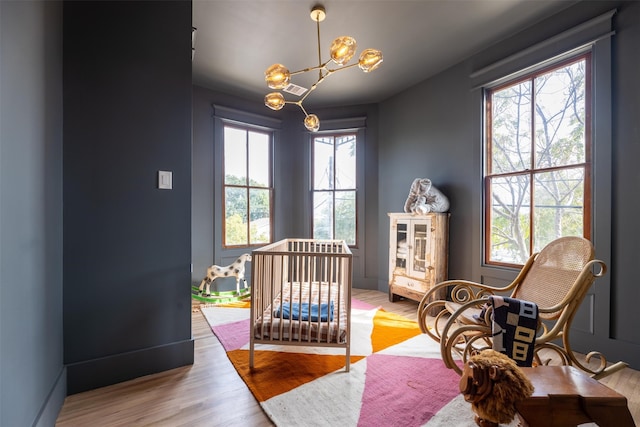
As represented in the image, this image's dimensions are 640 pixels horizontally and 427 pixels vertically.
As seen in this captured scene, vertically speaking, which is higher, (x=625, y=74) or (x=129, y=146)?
(x=625, y=74)

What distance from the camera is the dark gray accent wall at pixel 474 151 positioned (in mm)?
2018

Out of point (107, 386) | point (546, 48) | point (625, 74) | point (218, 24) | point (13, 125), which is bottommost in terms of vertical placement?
point (107, 386)

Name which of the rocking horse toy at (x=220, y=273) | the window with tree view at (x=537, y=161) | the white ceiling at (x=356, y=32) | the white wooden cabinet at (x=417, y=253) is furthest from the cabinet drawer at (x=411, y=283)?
the white ceiling at (x=356, y=32)

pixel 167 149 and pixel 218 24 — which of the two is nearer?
pixel 167 149

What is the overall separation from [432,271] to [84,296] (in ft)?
9.47

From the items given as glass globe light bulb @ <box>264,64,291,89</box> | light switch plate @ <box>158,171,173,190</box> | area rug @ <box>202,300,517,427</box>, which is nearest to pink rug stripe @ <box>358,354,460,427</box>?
area rug @ <box>202,300,517,427</box>

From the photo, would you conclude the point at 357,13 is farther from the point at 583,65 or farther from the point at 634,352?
the point at 634,352

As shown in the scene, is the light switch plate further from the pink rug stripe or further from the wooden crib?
the pink rug stripe

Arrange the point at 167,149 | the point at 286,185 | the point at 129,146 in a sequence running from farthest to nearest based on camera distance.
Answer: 1. the point at 286,185
2. the point at 167,149
3. the point at 129,146

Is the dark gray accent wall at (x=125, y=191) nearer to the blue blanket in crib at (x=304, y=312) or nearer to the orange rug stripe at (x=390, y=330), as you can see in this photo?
the blue blanket in crib at (x=304, y=312)

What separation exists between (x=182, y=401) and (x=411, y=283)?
245 centimetres

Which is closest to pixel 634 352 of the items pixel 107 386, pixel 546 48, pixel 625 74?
pixel 625 74

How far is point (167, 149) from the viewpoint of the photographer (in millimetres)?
1934

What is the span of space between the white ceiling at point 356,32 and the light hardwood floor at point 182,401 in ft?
8.95
